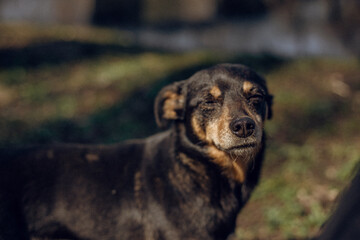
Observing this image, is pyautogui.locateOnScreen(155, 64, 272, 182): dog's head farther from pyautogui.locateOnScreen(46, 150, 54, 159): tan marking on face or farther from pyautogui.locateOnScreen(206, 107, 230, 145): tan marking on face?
pyautogui.locateOnScreen(46, 150, 54, 159): tan marking on face

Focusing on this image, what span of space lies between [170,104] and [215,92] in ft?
1.57

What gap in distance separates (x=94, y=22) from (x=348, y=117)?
899 centimetres

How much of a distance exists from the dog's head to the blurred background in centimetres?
83

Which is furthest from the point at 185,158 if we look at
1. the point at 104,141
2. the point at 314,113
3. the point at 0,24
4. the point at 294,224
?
the point at 0,24

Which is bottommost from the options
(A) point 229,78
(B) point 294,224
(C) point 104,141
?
(C) point 104,141

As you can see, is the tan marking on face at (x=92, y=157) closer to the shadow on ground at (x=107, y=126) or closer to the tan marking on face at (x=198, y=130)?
the tan marking on face at (x=198, y=130)

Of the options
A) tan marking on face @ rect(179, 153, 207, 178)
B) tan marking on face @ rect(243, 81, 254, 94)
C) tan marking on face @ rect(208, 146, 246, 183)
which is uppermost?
tan marking on face @ rect(243, 81, 254, 94)

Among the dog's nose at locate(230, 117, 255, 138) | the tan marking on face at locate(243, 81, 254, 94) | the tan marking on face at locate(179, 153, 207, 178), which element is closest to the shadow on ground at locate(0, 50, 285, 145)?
the tan marking on face at locate(179, 153, 207, 178)

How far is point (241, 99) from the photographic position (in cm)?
281

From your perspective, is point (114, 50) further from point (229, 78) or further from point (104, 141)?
point (229, 78)

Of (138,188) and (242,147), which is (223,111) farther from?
(138,188)

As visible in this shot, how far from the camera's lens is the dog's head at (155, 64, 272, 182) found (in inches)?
104

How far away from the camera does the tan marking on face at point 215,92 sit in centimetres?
282

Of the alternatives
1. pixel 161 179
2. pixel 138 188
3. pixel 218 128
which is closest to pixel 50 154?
pixel 138 188
